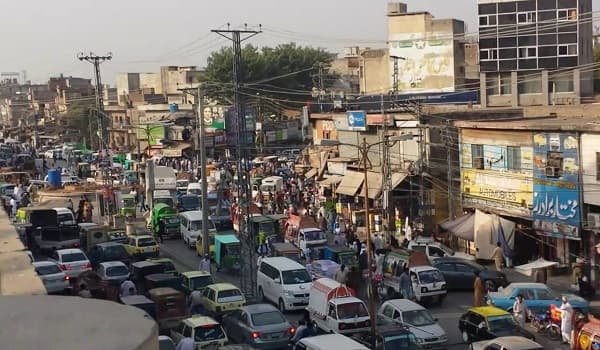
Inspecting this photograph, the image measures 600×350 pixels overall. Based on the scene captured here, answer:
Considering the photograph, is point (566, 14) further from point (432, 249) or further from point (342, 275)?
point (342, 275)

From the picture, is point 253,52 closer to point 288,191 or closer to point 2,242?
point 288,191

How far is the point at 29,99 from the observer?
144000 mm

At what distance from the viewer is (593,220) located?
23656mm

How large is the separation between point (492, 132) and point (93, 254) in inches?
554

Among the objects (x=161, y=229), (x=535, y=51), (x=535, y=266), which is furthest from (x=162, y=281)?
(x=535, y=51)

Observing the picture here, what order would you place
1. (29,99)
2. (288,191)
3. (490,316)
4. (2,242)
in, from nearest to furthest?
1. (2,242)
2. (490,316)
3. (288,191)
4. (29,99)

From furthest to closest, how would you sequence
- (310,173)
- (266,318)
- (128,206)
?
1. (310,173)
2. (128,206)
3. (266,318)

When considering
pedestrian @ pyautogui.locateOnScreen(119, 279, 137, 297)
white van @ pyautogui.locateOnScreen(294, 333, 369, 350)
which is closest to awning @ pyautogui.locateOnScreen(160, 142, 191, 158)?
pedestrian @ pyautogui.locateOnScreen(119, 279, 137, 297)

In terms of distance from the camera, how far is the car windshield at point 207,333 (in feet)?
56.4

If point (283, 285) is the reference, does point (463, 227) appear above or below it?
above

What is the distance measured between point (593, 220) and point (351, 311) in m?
8.85

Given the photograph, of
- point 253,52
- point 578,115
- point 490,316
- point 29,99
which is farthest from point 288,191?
point 29,99

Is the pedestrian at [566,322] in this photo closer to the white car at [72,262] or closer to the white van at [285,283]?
the white van at [285,283]

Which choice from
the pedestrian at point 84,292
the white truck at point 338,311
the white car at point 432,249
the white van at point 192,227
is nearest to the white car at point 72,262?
the pedestrian at point 84,292
